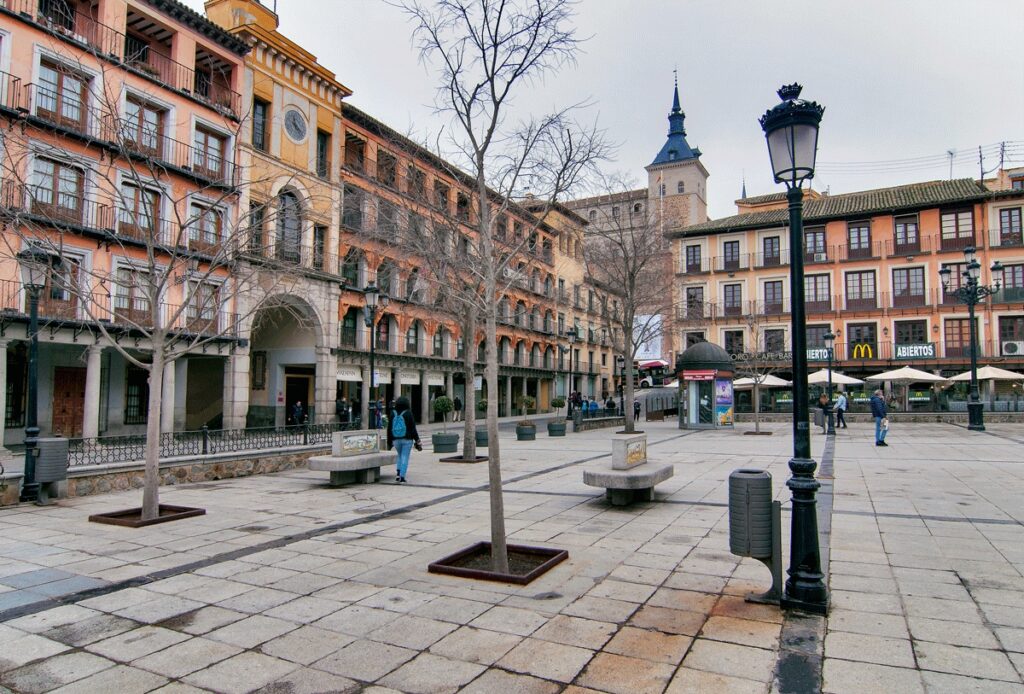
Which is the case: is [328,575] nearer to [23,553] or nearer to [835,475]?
[23,553]

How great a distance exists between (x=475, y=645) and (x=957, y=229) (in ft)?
152

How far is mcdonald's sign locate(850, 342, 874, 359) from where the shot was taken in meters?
40.9

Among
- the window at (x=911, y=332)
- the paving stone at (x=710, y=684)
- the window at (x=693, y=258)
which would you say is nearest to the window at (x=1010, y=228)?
the window at (x=911, y=332)

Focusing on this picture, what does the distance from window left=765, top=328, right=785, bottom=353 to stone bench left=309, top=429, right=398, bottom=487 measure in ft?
107

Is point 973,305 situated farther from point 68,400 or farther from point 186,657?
point 68,400

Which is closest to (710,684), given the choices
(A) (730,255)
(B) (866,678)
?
(B) (866,678)

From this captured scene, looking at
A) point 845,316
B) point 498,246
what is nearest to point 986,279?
point 845,316

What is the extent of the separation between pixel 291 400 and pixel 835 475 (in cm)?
2558

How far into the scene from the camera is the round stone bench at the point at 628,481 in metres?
8.71

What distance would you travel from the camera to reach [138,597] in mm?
5293

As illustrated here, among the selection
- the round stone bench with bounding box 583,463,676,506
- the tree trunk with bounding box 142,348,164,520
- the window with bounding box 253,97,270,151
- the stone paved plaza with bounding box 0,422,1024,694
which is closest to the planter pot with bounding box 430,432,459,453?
the stone paved plaza with bounding box 0,422,1024,694

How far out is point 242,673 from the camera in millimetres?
3842

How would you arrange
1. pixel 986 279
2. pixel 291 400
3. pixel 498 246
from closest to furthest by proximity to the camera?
pixel 498 246
pixel 291 400
pixel 986 279

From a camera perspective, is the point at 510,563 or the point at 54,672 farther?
the point at 510,563
